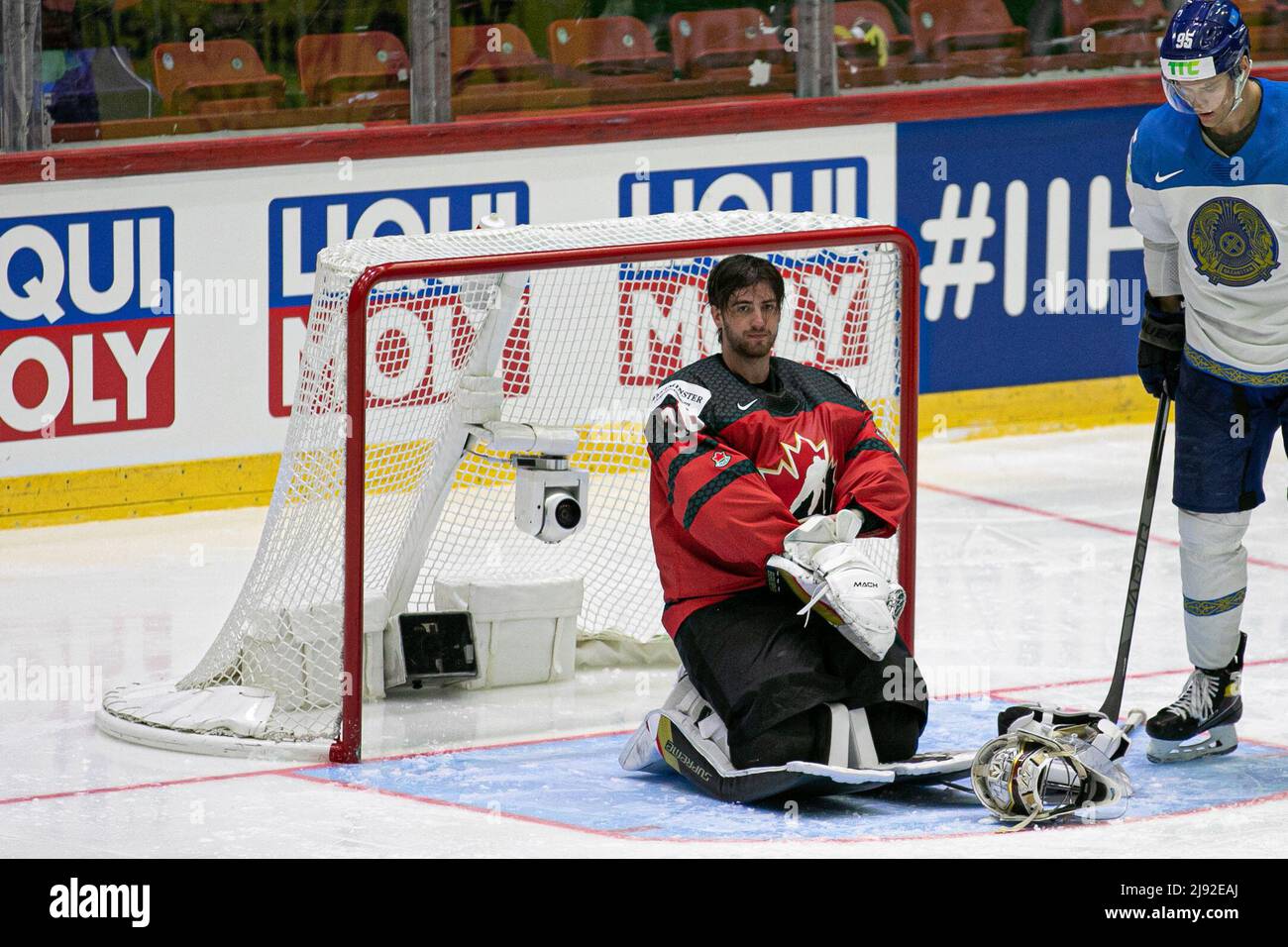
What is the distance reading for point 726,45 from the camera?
8375 millimetres

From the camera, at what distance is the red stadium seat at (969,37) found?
875 cm

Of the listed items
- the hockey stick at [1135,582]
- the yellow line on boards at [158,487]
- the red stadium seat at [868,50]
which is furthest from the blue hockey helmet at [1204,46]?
the red stadium seat at [868,50]

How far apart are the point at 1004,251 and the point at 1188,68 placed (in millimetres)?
4169

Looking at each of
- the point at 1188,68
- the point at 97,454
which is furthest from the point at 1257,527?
the point at 97,454

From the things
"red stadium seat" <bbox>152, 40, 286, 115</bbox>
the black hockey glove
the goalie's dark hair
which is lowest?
the black hockey glove

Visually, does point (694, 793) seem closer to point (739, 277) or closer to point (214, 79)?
point (739, 277)

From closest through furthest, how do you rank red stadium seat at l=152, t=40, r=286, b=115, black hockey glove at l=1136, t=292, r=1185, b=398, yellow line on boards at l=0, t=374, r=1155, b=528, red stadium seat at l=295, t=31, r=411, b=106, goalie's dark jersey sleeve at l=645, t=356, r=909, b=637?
goalie's dark jersey sleeve at l=645, t=356, r=909, b=637
black hockey glove at l=1136, t=292, r=1185, b=398
yellow line on boards at l=0, t=374, r=1155, b=528
red stadium seat at l=152, t=40, r=286, b=115
red stadium seat at l=295, t=31, r=411, b=106

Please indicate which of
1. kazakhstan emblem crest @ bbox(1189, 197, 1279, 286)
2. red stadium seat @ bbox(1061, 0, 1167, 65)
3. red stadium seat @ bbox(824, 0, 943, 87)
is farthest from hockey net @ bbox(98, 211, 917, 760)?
red stadium seat @ bbox(1061, 0, 1167, 65)

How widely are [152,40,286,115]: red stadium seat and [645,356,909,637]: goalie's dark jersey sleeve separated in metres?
3.09

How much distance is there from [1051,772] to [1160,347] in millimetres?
1028

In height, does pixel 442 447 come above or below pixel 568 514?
above

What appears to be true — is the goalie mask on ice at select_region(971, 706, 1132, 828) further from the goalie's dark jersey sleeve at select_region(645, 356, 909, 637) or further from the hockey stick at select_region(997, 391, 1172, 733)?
the goalie's dark jersey sleeve at select_region(645, 356, 909, 637)

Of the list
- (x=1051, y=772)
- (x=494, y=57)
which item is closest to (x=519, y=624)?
(x=1051, y=772)

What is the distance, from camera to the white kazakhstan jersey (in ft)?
15.6
